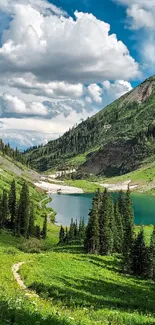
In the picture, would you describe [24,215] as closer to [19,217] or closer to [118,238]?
[19,217]

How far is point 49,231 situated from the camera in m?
152

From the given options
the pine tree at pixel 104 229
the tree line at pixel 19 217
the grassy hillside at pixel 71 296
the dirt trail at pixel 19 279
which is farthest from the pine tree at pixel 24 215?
the dirt trail at pixel 19 279

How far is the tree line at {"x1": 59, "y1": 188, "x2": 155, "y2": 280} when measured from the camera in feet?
195

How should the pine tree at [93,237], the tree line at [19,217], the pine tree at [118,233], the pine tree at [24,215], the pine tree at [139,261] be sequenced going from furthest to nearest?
the pine tree at [24,215], the tree line at [19,217], the pine tree at [118,233], the pine tree at [93,237], the pine tree at [139,261]

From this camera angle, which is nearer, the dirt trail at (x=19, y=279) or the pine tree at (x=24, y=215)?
the dirt trail at (x=19, y=279)

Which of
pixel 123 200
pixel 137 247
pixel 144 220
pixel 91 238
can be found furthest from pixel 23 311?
pixel 144 220

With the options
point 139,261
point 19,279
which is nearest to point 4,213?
point 139,261

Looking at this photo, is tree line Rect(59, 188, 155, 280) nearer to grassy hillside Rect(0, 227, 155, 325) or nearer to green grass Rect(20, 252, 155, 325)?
grassy hillside Rect(0, 227, 155, 325)

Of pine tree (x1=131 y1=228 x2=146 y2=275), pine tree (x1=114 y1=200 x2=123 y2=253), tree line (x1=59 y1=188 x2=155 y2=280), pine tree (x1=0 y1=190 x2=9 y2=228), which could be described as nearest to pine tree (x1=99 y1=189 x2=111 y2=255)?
tree line (x1=59 y1=188 x2=155 y2=280)

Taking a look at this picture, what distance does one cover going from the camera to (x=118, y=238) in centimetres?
9456

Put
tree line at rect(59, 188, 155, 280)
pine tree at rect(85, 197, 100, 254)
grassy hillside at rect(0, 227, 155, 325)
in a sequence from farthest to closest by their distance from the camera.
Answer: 1. pine tree at rect(85, 197, 100, 254)
2. tree line at rect(59, 188, 155, 280)
3. grassy hillside at rect(0, 227, 155, 325)

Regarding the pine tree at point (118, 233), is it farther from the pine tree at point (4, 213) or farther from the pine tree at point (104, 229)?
the pine tree at point (4, 213)

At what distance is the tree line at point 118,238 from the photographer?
59.5m

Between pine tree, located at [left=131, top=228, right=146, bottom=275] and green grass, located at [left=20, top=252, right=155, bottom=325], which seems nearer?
green grass, located at [left=20, top=252, right=155, bottom=325]
